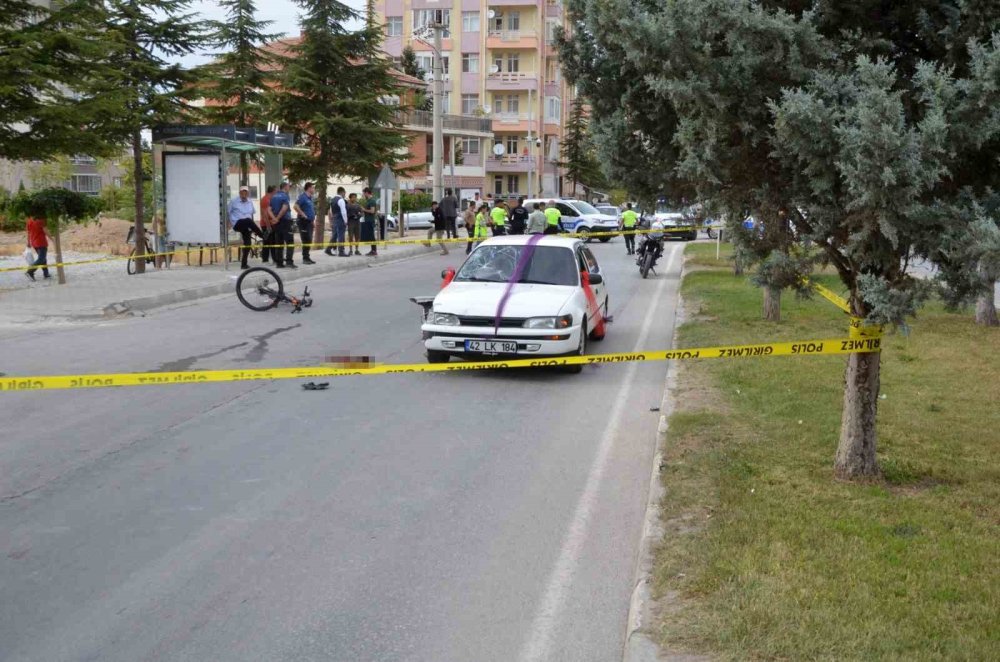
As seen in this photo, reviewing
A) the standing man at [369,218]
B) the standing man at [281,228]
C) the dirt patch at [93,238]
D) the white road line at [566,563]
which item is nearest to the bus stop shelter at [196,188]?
the standing man at [281,228]

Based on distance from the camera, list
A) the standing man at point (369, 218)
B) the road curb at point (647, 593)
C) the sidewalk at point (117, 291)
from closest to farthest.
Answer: the road curb at point (647, 593) → the sidewalk at point (117, 291) → the standing man at point (369, 218)

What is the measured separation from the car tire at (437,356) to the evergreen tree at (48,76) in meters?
9.26

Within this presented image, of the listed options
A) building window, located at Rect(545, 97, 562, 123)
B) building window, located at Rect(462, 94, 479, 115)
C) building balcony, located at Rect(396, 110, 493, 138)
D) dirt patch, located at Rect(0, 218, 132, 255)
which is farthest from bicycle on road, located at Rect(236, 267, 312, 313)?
building window, located at Rect(545, 97, 562, 123)

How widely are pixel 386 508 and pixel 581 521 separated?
4.36 ft

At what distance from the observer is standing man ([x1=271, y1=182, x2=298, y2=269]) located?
2367 centimetres

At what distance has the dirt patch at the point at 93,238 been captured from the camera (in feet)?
106

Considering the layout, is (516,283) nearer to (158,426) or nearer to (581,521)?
(158,426)

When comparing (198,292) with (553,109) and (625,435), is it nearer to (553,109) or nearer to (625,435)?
(625,435)

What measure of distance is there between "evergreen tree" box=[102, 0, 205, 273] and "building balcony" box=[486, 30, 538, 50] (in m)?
59.4

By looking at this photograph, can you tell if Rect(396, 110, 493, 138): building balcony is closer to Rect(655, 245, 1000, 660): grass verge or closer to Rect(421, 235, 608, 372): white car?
Rect(421, 235, 608, 372): white car

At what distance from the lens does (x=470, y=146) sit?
3233 inches

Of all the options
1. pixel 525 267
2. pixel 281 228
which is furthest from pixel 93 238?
pixel 525 267

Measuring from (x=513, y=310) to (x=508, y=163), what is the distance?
2923 inches

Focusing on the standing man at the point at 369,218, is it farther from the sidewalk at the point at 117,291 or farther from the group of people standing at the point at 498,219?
the sidewalk at the point at 117,291
